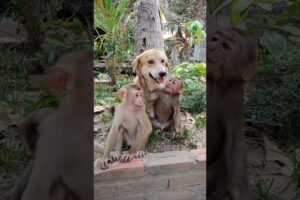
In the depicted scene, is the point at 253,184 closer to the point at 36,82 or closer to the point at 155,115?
the point at 36,82

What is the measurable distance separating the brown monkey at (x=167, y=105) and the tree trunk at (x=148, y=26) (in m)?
0.52

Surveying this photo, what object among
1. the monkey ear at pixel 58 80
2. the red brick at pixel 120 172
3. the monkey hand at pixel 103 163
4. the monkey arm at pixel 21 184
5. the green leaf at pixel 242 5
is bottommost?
the red brick at pixel 120 172

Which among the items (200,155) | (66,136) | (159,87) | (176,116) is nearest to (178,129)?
(176,116)

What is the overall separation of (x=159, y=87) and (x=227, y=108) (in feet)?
4.32

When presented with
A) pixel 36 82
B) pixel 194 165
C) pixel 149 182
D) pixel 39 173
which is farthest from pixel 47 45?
pixel 194 165

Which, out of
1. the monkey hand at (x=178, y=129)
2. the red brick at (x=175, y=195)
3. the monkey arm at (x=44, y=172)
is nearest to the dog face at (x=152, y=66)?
the monkey hand at (x=178, y=129)

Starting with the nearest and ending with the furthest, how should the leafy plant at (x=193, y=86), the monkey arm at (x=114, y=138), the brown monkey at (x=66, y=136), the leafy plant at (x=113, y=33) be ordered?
the brown monkey at (x=66, y=136), the monkey arm at (x=114, y=138), the leafy plant at (x=193, y=86), the leafy plant at (x=113, y=33)

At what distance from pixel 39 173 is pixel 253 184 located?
653mm

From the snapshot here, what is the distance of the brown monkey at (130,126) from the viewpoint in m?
2.08

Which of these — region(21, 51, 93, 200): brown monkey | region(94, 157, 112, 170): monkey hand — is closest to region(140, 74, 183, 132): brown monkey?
region(94, 157, 112, 170): monkey hand

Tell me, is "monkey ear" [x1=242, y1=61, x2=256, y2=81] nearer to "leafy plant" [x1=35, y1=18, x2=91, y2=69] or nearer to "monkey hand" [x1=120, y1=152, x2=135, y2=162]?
"leafy plant" [x1=35, y1=18, x2=91, y2=69]

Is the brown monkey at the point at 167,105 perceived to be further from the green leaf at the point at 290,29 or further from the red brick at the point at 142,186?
the green leaf at the point at 290,29

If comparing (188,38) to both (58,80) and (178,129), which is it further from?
(58,80)

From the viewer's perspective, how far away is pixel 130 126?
2127 millimetres
